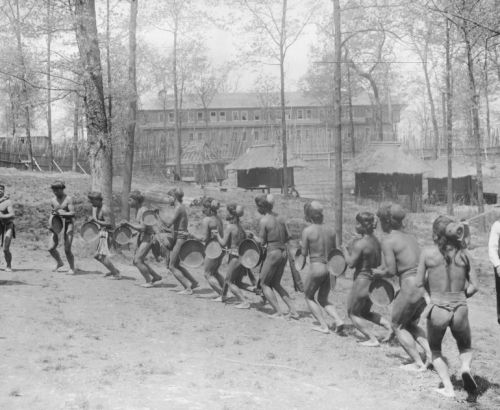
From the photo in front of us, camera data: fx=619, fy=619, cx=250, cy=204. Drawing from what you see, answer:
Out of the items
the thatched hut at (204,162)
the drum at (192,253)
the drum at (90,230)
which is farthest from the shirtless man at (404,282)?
the thatched hut at (204,162)

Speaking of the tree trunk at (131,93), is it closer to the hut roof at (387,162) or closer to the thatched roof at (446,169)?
the hut roof at (387,162)

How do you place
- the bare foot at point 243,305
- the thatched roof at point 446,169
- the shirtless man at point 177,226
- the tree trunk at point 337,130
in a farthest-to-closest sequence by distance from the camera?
the thatched roof at point 446,169
the tree trunk at point 337,130
the shirtless man at point 177,226
the bare foot at point 243,305

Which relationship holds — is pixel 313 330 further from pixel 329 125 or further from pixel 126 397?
pixel 329 125

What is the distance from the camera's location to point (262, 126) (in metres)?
72.0

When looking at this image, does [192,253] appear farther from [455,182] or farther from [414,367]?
[455,182]

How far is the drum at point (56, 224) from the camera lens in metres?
10.6

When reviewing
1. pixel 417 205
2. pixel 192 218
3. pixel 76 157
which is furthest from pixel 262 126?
pixel 192 218

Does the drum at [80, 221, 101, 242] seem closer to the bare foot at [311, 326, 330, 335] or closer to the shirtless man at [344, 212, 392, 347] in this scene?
the bare foot at [311, 326, 330, 335]

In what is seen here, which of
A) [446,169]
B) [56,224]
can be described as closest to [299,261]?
[56,224]

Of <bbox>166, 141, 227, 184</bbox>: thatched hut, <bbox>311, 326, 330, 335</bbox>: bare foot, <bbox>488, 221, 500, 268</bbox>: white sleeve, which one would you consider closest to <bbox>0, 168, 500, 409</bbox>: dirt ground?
<bbox>311, 326, 330, 335</bbox>: bare foot

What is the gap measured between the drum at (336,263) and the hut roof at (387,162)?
28.9 metres

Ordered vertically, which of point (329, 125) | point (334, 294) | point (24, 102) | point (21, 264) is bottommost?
point (334, 294)

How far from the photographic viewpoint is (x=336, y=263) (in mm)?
7875

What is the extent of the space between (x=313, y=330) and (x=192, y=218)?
Answer: 1418cm
